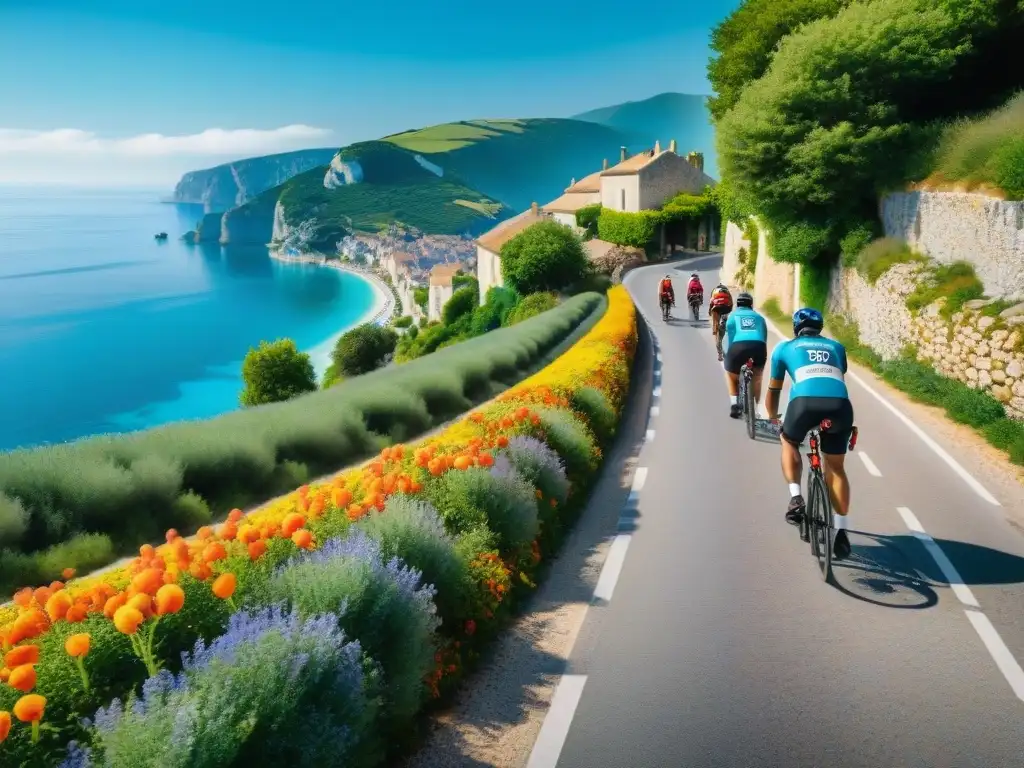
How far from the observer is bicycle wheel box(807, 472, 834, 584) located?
625 centimetres

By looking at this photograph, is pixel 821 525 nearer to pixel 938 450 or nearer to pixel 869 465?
pixel 869 465

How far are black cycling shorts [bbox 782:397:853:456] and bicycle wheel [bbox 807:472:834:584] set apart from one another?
0.32 m

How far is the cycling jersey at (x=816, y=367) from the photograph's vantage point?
21.0 feet

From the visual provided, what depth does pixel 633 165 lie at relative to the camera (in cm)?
6625

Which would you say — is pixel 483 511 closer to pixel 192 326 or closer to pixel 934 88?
pixel 934 88

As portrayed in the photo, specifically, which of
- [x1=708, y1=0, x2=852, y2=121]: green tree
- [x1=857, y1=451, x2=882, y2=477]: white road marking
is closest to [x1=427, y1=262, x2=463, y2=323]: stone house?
[x1=708, y1=0, x2=852, y2=121]: green tree

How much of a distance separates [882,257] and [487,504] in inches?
646

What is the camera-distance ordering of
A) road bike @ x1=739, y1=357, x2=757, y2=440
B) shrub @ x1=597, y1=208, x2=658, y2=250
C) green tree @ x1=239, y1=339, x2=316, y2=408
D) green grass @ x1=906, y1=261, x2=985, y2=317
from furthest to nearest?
green tree @ x1=239, y1=339, x2=316, y2=408 < shrub @ x1=597, y1=208, x2=658, y2=250 < green grass @ x1=906, y1=261, x2=985, y2=317 < road bike @ x1=739, y1=357, x2=757, y2=440

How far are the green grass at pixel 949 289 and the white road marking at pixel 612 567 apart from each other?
10613 millimetres

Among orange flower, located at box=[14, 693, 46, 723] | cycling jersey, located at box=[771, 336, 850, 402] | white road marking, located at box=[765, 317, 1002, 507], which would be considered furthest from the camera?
white road marking, located at box=[765, 317, 1002, 507]

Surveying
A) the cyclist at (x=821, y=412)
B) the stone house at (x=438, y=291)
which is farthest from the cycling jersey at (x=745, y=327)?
the stone house at (x=438, y=291)

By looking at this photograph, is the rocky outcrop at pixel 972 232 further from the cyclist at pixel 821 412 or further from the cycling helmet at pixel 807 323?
the cyclist at pixel 821 412

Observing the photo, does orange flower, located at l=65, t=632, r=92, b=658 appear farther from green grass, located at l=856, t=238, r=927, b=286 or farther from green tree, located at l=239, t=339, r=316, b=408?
green tree, located at l=239, t=339, r=316, b=408

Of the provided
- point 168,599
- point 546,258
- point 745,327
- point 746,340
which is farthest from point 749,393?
point 546,258
